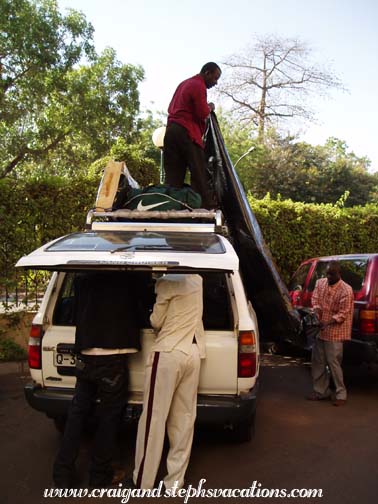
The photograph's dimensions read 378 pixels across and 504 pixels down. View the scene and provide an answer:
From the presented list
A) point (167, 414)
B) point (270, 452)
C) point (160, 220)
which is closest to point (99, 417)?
point (167, 414)

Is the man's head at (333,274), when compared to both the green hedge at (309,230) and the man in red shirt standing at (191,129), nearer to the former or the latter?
the man in red shirt standing at (191,129)

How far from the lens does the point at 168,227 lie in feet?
16.0

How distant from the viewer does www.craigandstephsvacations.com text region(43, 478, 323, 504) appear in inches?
150

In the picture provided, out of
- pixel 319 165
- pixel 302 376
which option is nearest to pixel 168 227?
pixel 302 376

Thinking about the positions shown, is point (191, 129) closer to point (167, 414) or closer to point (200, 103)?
point (200, 103)

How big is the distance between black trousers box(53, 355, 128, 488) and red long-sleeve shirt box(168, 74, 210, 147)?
10.7ft

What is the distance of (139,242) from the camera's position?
13.3 ft

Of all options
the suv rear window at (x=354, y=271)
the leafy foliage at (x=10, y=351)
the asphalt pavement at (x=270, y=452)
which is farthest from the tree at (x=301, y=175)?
the asphalt pavement at (x=270, y=452)

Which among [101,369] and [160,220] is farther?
[160,220]

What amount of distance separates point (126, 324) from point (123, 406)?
67cm

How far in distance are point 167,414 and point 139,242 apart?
1.31 m

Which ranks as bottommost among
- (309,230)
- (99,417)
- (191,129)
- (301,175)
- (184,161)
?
(99,417)

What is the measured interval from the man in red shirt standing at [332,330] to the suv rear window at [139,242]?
98.6 inches

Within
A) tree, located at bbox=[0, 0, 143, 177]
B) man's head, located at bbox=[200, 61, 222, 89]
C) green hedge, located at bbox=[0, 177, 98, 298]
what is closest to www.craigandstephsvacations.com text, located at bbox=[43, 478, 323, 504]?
man's head, located at bbox=[200, 61, 222, 89]
